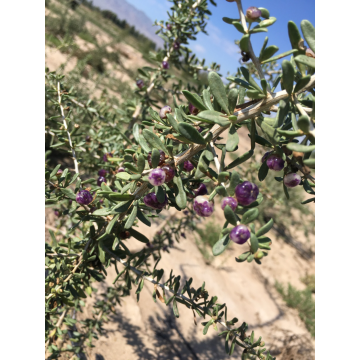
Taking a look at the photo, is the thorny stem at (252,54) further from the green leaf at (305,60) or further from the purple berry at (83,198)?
the purple berry at (83,198)

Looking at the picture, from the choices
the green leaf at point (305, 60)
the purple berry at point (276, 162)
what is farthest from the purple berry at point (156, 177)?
the green leaf at point (305, 60)

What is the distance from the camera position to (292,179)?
687mm

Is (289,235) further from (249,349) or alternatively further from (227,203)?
(227,203)

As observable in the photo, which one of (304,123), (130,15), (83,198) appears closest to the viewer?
(304,123)

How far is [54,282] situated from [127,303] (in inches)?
70.9

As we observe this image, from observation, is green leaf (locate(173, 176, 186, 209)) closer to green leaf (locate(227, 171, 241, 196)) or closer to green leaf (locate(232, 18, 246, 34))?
green leaf (locate(227, 171, 241, 196))

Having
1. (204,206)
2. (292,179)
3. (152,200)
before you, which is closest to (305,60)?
(292,179)

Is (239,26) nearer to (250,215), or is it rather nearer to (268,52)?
(268,52)

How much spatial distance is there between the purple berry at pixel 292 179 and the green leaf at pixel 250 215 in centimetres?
20

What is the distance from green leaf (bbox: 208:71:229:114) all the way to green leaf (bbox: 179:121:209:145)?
0.10 metres

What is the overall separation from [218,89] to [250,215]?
0.35 metres

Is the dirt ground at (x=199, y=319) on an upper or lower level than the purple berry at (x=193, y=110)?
lower

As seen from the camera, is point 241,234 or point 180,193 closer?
point 241,234

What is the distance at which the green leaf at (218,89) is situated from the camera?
0.70 m
